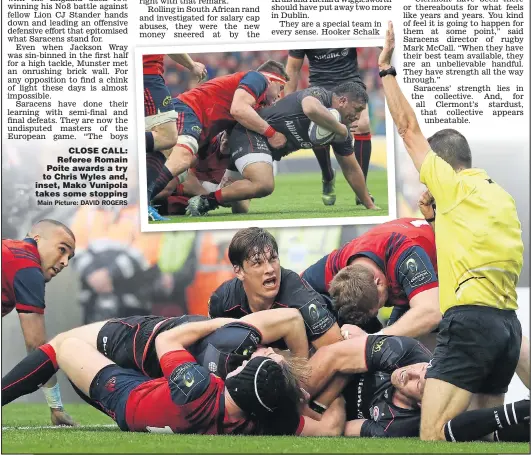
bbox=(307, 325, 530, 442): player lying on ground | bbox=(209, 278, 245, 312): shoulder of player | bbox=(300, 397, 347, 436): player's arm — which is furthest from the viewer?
bbox=(209, 278, 245, 312): shoulder of player

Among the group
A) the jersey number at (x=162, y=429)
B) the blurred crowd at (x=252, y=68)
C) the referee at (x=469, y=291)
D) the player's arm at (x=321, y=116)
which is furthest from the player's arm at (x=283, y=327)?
the blurred crowd at (x=252, y=68)

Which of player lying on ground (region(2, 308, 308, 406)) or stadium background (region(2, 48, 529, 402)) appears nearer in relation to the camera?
player lying on ground (region(2, 308, 308, 406))

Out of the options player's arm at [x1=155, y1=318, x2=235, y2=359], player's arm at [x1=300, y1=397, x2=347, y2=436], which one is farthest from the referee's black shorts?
player's arm at [x1=155, y1=318, x2=235, y2=359]

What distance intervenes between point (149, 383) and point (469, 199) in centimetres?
239

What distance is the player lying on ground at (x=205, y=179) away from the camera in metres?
8.76

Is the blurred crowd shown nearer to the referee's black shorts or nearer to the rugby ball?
the rugby ball

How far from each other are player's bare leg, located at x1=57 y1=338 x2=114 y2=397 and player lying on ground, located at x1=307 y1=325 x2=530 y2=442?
145 centimetres

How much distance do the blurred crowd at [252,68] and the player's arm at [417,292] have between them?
1.52m

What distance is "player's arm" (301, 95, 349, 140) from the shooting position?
Answer: 28.6ft

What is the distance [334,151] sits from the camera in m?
8.76

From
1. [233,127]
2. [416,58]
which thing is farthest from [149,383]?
[416,58]

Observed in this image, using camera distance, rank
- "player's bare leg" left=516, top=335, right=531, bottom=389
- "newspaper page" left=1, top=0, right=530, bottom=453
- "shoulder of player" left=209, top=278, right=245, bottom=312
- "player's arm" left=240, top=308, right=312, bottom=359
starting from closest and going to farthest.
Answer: "player's arm" left=240, top=308, right=312, bottom=359
"shoulder of player" left=209, top=278, right=245, bottom=312
"player's bare leg" left=516, top=335, right=531, bottom=389
"newspaper page" left=1, top=0, right=530, bottom=453

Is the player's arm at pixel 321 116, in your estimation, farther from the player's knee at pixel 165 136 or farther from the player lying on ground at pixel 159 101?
the player's knee at pixel 165 136

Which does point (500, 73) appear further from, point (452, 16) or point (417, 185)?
point (417, 185)
